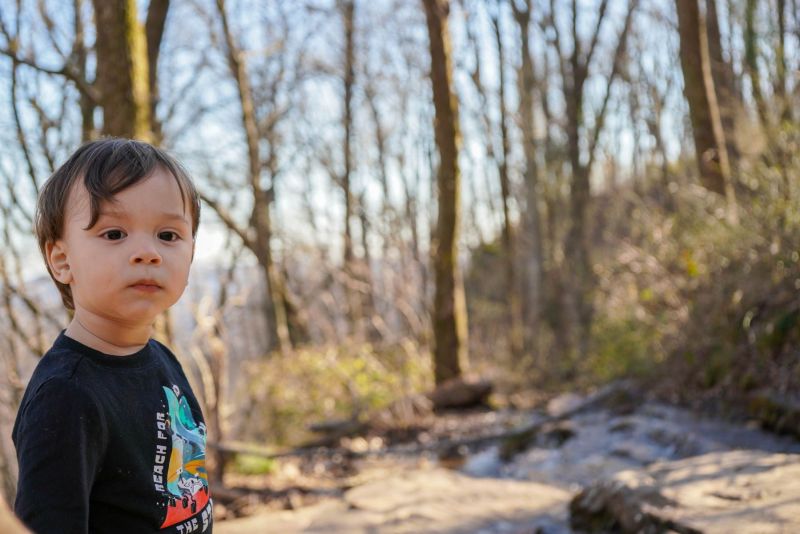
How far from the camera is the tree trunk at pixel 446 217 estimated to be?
895 centimetres

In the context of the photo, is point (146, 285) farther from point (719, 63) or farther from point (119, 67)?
point (719, 63)

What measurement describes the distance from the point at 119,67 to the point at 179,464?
398 cm

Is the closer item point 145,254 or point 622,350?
point 145,254

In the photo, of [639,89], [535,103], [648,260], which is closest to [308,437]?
[648,260]

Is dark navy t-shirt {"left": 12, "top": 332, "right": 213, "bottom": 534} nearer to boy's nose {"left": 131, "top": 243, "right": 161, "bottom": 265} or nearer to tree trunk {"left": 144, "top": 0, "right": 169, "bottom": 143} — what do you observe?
boy's nose {"left": 131, "top": 243, "right": 161, "bottom": 265}

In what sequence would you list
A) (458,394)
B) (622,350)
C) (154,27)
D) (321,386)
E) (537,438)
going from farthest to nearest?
(321,386) → (622,350) → (458,394) → (154,27) → (537,438)

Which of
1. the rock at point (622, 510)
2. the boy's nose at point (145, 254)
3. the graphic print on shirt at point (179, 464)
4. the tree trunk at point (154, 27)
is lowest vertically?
the rock at point (622, 510)

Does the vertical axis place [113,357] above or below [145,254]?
below

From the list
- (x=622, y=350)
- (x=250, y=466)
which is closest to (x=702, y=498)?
(x=250, y=466)

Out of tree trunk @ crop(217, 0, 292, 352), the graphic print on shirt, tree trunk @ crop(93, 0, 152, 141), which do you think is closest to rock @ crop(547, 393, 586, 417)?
tree trunk @ crop(217, 0, 292, 352)

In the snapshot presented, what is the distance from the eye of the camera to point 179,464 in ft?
5.19

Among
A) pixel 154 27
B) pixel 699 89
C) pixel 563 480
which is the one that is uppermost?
pixel 154 27

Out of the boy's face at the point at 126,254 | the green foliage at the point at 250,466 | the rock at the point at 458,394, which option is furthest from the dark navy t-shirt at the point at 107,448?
the rock at the point at 458,394

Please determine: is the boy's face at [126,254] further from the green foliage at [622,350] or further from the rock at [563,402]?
the rock at [563,402]
